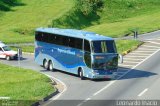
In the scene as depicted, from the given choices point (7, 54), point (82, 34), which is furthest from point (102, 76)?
point (7, 54)

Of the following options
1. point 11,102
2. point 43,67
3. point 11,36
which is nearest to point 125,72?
point 43,67

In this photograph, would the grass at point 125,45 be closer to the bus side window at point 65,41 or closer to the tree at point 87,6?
the bus side window at point 65,41

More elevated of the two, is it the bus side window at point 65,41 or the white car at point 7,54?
the bus side window at point 65,41

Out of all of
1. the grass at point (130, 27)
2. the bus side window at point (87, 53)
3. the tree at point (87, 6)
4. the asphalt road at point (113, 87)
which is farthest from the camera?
the tree at point (87, 6)

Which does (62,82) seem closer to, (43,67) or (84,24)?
(43,67)

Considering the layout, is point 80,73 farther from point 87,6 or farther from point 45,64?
point 87,6

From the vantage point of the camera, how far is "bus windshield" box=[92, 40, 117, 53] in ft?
127

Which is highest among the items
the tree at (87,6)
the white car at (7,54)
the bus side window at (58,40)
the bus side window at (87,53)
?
the tree at (87,6)

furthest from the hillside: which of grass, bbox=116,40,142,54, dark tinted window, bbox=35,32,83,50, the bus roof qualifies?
the bus roof

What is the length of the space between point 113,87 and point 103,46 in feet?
13.7

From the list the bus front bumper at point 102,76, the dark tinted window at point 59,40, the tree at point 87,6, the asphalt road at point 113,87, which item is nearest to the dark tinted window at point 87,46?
the dark tinted window at point 59,40

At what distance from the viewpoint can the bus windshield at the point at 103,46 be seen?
38.6 metres

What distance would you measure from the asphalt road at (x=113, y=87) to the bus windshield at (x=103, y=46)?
98.2 inches

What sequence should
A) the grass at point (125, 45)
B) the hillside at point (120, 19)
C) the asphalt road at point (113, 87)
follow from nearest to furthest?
the asphalt road at point (113, 87) < the grass at point (125, 45) < the hillside at point (120, 19)
